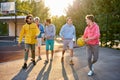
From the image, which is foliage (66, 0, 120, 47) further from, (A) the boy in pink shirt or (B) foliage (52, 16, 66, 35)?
(B) foliage (52, 16, 66, 35)

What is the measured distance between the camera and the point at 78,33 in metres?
35.0

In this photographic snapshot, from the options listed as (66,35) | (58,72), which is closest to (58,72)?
(58,72)

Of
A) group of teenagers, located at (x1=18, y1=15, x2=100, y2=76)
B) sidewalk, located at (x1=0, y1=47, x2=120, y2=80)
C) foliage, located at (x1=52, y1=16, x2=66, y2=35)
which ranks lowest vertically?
sidewalk, located at (x1=0, y1=47, x2=120, y2=80)

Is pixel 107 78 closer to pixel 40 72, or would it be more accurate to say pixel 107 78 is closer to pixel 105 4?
pixel 40 72

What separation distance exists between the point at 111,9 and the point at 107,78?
16.0m

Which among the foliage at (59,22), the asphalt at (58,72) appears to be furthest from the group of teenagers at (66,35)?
the foliage at (59,22)

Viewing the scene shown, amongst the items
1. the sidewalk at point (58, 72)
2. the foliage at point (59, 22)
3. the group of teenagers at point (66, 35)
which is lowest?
the sidewalk at point (58, 72)

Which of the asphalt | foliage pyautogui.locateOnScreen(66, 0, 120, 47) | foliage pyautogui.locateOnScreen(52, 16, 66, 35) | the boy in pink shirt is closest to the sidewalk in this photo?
the asphalt

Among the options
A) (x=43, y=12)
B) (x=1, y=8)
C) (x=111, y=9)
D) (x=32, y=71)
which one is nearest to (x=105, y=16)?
(x=111, y=9)

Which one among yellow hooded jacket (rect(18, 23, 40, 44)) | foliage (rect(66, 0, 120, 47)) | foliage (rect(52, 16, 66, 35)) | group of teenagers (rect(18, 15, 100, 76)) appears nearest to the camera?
group of teenagers (rect(18, 15, 100, 76))

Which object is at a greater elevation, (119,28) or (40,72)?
(119,28)

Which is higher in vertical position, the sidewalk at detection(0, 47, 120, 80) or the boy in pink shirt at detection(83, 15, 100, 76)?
the boy in pink shirt at detection(83, 15, 100, 76)

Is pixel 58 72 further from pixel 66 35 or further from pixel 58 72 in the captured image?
pixel 66 35

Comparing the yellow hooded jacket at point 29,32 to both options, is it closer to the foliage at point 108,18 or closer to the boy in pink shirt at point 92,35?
the boy in pink shirt at point 92,35
